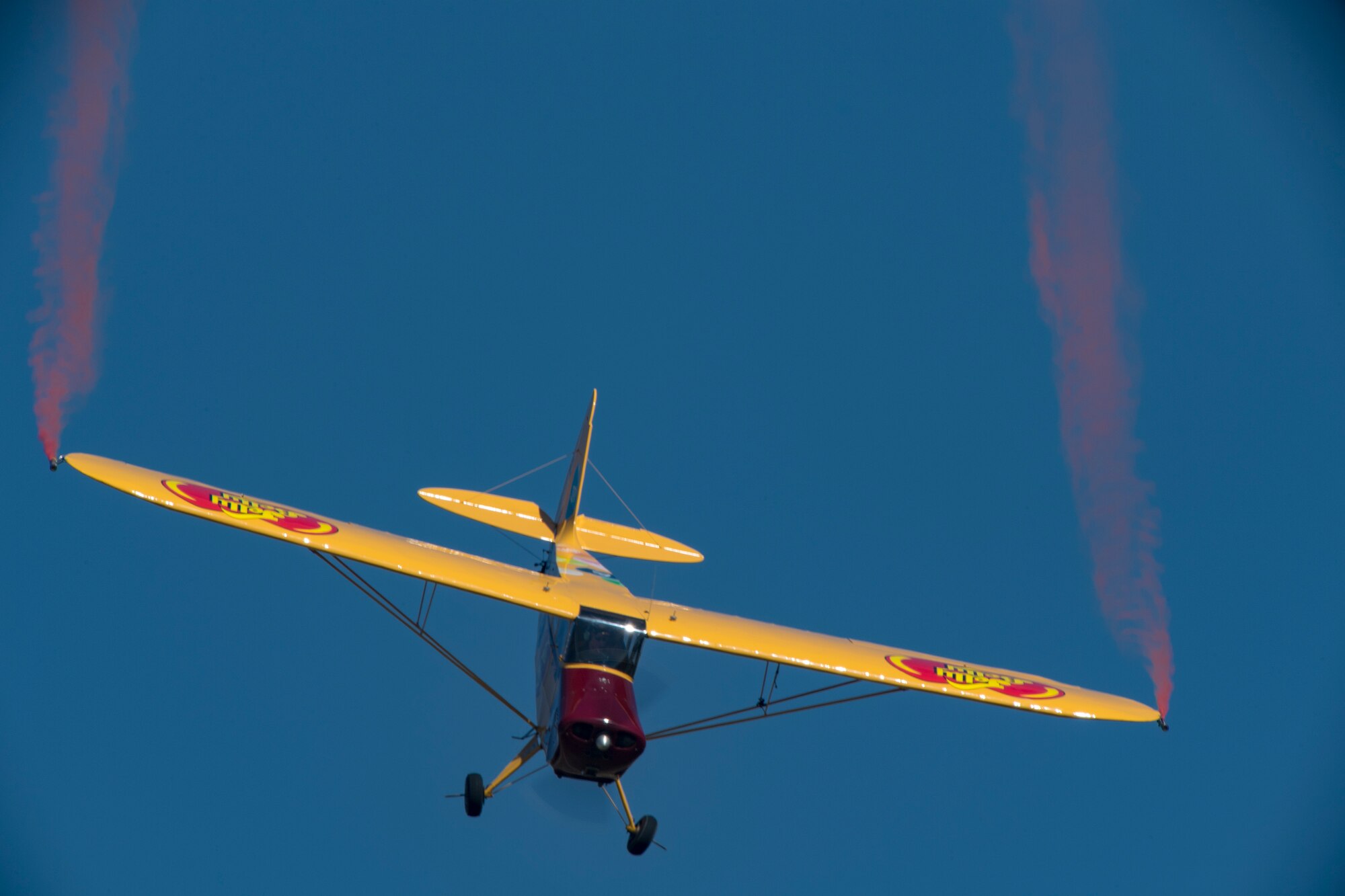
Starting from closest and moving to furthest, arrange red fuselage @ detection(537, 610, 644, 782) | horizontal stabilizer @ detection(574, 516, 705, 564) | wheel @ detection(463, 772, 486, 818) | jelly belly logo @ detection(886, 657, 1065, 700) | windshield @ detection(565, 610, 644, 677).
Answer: red fuselage @ detection(537, 610, 644, 782) → windshield @ detection(565, 610, 644, 677) → wheel @ detection(463, 772, 486, 818) → jelly belly logo @ detection(886, 657, 1065, 700) → horizontal stabilizer @ detection(574, 516, 705, 564)

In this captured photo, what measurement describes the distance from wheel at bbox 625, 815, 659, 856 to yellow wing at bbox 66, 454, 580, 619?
10.6ft

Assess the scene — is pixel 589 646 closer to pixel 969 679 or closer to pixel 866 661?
pixel 866 661

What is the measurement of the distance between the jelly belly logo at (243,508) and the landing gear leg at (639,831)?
5.87 meters

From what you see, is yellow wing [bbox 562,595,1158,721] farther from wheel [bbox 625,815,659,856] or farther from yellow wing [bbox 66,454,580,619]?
wheel [bbox 625,815,659,856]

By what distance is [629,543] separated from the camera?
2341 cm

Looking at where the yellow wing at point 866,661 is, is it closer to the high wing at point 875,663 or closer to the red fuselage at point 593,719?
the high wing at point 875,663

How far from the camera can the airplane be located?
16.4m

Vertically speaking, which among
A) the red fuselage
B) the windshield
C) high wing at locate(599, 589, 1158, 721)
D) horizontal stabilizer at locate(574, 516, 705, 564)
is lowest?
the red fuselage

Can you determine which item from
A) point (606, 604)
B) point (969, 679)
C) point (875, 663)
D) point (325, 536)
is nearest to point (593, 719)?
point (606, 604)

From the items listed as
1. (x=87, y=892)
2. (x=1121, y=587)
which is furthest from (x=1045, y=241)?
(x=87, y=892)

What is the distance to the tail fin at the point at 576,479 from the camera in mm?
22859

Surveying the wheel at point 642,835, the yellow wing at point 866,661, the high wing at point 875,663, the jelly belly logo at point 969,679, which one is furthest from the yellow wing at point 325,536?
the jelly belly logo at point 969,679

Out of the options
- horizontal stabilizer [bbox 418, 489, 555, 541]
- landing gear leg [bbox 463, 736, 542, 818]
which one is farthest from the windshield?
horizontal stabilizer [bbox 418, 489, 555, 541]

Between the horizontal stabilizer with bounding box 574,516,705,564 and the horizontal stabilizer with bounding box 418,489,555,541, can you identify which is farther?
the horizontal stabilizer with bounding box 574,516,705,564
